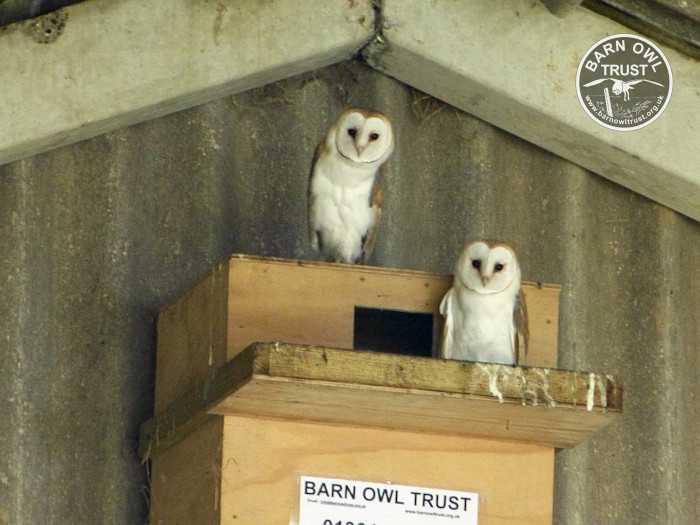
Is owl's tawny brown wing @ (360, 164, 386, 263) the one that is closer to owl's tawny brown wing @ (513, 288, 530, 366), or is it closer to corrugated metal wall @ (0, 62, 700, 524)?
corrugated metal wall @ (0, 62, 700, 524)

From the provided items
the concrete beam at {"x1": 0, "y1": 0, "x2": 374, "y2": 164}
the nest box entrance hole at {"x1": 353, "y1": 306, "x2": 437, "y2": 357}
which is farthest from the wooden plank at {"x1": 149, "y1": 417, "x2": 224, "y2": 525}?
the concrete beam at {"x1": 0, "y1": 0, "x2": 374, "y2": 164}

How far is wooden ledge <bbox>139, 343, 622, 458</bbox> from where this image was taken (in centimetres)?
262

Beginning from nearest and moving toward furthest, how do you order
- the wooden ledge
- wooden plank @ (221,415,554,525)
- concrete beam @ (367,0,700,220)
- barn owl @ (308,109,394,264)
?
1. the wooden ledge
2. wooden plank @ (221,415,554,525)
3. barn owl @ (308,109,394,264)
4. concrete beam @ (367,0,700,220)

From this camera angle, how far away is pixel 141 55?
3459 millimetres

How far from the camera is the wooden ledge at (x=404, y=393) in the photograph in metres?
2.62

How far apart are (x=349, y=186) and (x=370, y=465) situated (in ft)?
2.40

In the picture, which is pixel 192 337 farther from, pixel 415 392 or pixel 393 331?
pixel 415 392

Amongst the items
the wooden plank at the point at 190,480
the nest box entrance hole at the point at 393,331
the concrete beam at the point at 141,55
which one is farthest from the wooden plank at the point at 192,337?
the concrete beam at the point at 141,55

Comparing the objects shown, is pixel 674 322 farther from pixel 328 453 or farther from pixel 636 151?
pixel 328 453

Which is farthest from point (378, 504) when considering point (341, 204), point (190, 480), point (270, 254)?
point (270, 254)

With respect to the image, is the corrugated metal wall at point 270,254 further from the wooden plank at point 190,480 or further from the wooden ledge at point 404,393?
the wooden ledge at point 404,393

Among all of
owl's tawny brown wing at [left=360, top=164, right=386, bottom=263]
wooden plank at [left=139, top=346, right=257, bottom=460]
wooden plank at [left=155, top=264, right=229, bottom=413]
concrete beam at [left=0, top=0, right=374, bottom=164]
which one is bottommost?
wooden plank at [left=139, top=346, right=257, bottom=460]

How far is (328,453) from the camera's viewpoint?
9.42 feet

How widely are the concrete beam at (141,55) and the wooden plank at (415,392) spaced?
3.05ft
